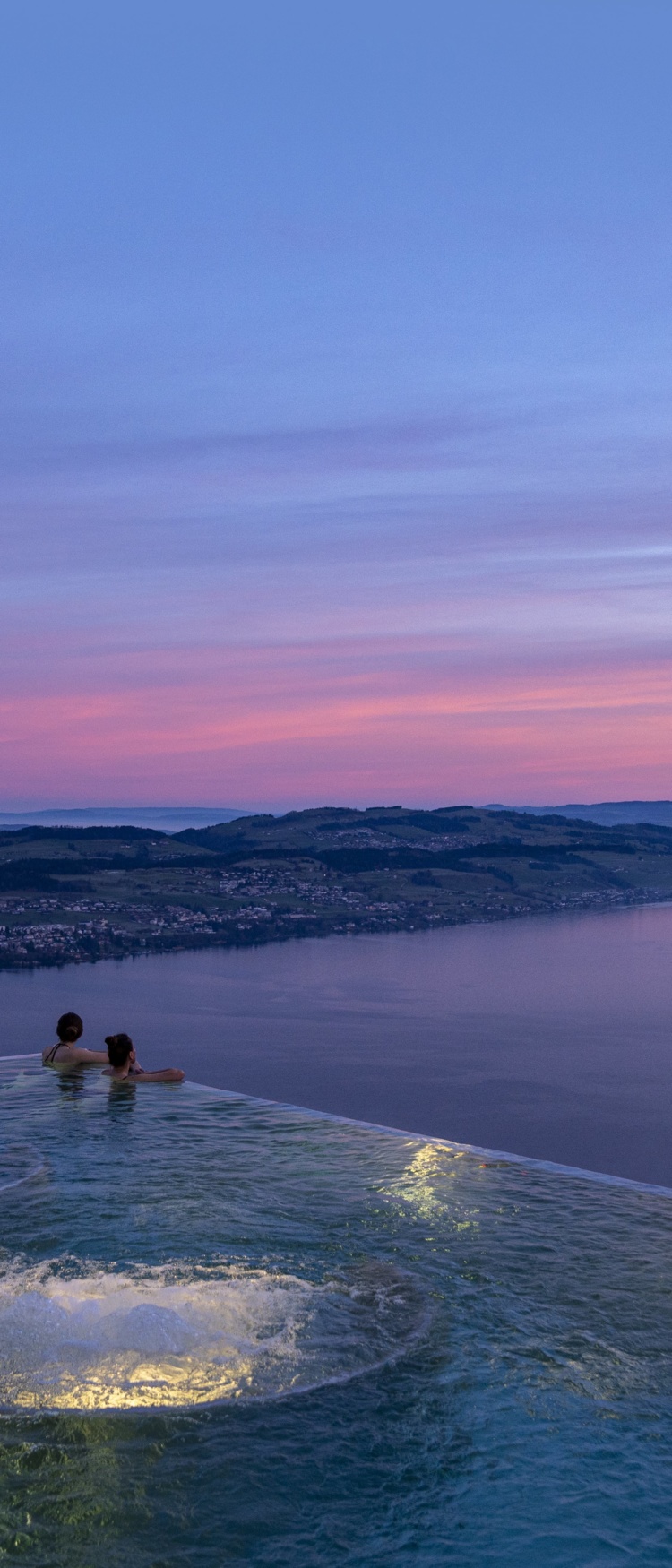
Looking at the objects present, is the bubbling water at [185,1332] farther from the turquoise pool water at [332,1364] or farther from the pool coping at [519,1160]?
the pool coping at [519,1160]

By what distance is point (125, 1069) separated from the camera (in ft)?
72.9

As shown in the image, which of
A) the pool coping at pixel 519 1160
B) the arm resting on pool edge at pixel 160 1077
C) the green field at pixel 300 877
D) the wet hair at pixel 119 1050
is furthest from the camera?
the green field at pixel 300 877

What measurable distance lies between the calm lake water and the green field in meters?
7.96

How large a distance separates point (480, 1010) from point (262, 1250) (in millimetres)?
68782

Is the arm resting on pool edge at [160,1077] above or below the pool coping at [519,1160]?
above

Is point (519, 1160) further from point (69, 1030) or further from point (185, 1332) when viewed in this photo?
point (69, 1030)

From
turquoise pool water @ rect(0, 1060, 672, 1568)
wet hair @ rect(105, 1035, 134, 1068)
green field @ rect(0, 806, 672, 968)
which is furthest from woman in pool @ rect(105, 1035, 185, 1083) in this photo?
green field @ rect(0, 806, 672, 968)

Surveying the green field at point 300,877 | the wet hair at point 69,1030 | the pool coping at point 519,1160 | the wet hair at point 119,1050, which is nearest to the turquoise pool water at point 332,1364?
the pool coping at point 519,1160

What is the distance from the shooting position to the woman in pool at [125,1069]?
870 inches

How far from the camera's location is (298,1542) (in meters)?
7.21

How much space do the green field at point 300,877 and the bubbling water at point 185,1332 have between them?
91.1 meters

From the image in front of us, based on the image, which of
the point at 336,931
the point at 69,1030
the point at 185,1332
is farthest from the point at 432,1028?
the point at 185,1332

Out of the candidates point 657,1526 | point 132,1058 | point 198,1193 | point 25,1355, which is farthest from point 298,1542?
point 132,1058

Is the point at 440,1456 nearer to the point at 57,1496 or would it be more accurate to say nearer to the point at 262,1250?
the point at 57,1496
